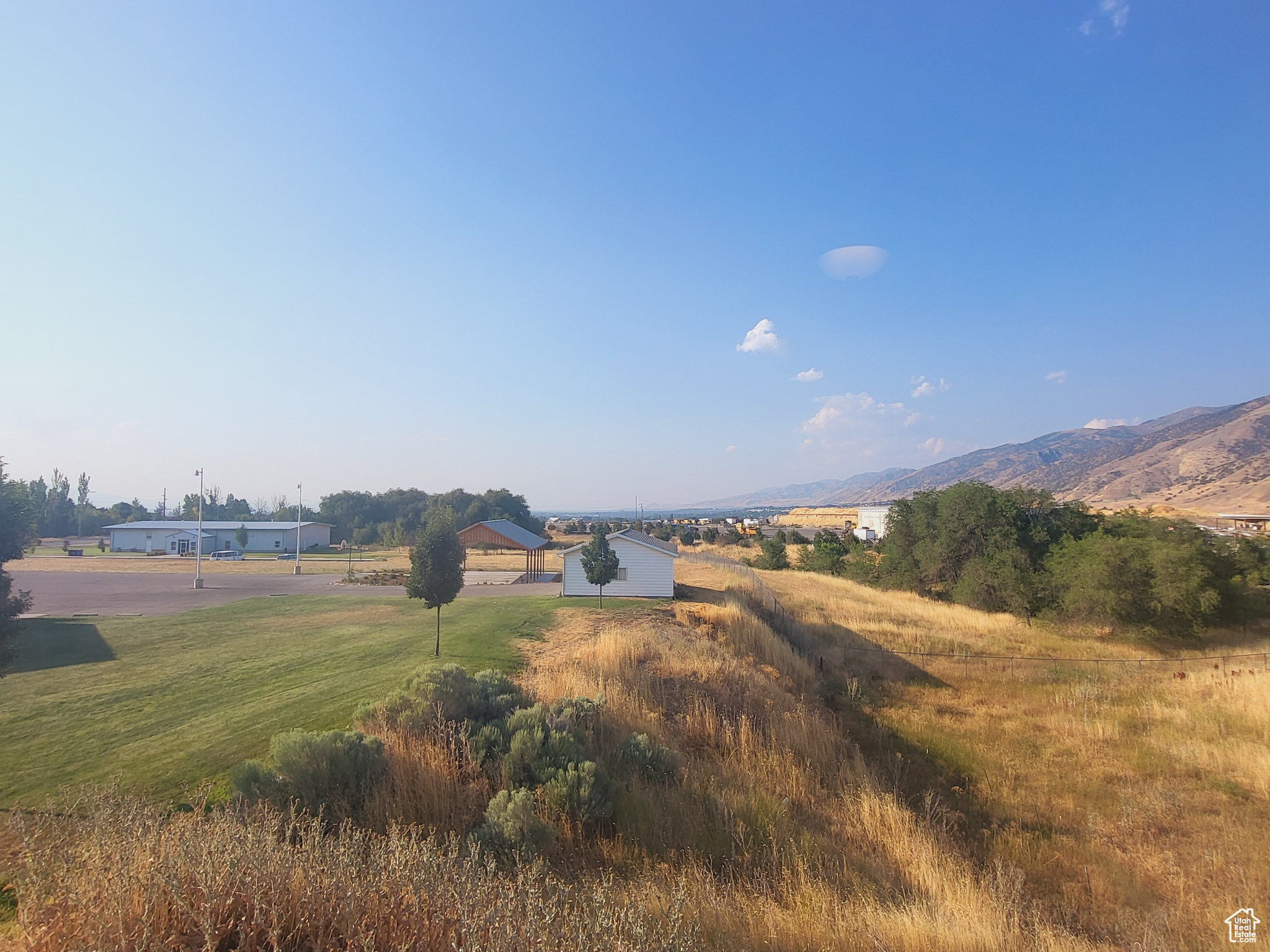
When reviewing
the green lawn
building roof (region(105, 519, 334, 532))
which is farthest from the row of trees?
building roof (region(105, 519, 334, 532))

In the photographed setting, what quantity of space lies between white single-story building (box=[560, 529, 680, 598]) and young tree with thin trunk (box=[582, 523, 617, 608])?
2.39m

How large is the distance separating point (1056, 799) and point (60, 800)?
1577cm

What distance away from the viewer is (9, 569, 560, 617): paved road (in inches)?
887

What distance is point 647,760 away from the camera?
7.77 metres

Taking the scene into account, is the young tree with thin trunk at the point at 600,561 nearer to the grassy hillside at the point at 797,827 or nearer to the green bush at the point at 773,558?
the grassy hillside at the point at 797,827

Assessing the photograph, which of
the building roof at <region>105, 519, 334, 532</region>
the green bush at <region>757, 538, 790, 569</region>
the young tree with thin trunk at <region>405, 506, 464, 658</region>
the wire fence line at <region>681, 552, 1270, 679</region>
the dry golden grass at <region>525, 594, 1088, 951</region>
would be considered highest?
the building roof at <region>105, 519, 334, 532</region>

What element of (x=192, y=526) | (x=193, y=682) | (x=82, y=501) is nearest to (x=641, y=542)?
(x=193, y=682)

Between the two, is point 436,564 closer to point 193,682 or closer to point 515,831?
point 193,682

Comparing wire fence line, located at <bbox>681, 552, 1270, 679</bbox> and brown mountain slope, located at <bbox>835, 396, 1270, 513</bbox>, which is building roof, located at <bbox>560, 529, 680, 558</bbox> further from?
brown mountain slope, located at <bbox>835, 396, 1270, 513</bbox>

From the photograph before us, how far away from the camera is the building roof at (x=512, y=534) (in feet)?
112

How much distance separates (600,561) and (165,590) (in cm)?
2513

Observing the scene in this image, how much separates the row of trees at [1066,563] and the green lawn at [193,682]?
2592 centimetres

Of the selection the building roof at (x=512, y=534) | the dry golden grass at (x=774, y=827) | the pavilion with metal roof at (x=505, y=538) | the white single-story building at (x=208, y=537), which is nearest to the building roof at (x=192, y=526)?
the white single-story building at (x=208, y=537)

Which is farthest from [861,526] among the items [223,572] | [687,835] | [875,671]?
[687,835]
